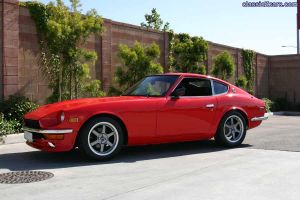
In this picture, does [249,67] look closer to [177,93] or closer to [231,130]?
[231,130]

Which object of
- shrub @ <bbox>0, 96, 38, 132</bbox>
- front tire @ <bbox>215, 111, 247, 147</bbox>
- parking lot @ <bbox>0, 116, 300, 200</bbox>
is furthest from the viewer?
shrub @ <bbox>0, 96, 38, 132</bbox>

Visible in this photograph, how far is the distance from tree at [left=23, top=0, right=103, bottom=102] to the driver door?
4904 millimetres

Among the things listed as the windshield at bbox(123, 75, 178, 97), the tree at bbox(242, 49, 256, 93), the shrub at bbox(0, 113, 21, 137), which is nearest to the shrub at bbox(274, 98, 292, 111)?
the tree at bbox(242, 49, 256, 93)

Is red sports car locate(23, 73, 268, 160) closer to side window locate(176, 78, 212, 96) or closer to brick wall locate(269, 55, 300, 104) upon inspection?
side window locate(176, 78, 212, 96)

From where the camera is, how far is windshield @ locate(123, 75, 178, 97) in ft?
26.5

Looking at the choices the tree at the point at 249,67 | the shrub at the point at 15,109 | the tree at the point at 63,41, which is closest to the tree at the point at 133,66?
the tree at the point at 63,41

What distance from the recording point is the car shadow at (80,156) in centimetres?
698

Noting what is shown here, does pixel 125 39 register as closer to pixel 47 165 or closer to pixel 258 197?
pixel 47 165

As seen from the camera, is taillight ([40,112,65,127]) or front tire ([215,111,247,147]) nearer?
taillight ([40,112,65,127])

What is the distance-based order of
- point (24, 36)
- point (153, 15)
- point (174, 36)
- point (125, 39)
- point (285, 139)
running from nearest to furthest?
point (285, 139), point (24, 36), point (125, 39), point (174, 36), point (153, 15)

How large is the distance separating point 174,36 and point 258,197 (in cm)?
1440

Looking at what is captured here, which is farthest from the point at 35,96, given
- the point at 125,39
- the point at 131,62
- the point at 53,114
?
the point at 53,114

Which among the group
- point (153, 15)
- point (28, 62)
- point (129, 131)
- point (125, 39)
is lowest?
point (129, 131)

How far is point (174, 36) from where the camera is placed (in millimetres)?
18844
